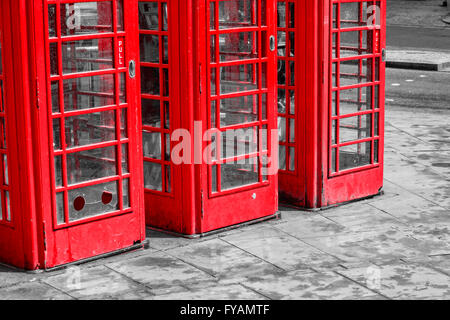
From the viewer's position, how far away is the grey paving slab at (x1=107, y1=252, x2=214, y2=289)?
6444 mm

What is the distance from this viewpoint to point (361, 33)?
8.45 metres

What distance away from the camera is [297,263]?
270 inches

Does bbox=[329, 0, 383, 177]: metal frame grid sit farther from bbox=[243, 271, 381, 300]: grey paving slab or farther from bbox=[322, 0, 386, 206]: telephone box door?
bbox=[243, 271, 381, 300]: grey paving slab

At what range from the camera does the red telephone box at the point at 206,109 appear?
722 cm

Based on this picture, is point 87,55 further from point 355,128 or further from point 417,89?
point 417,89

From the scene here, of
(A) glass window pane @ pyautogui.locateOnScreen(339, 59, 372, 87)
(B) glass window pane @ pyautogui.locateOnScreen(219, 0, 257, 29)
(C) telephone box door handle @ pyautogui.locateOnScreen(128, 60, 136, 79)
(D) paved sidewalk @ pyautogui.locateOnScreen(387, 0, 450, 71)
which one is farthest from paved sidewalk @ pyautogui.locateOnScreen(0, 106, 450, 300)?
(D) paved sidewalk @ pyautogui.locateOnScreen(387, 0, 450, 71)

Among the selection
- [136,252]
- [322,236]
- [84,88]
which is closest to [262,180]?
[322,236]

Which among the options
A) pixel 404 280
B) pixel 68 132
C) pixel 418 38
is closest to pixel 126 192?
pixel 68 132

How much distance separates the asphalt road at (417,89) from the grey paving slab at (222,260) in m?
7.18

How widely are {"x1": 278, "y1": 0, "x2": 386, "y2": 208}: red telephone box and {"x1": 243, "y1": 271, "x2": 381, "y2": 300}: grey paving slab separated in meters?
1.85

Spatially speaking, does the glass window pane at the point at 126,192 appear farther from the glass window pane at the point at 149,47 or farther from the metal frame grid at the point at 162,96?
the glass window pane at the point at 149,47

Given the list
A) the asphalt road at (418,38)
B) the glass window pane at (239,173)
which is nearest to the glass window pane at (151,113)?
the glass window pane at (239,173)

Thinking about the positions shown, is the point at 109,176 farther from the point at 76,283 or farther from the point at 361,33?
the point at 361,33

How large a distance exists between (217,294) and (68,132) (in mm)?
1658
